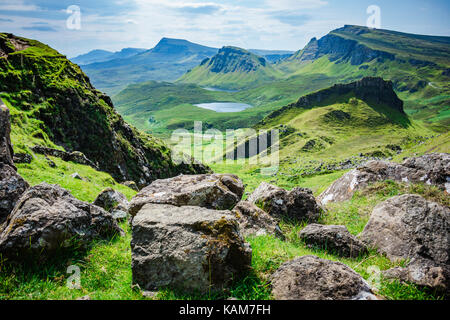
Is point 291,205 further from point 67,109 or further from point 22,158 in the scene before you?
point 67,109

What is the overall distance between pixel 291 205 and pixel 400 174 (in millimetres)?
10163

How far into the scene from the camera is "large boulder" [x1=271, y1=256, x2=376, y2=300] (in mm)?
6244

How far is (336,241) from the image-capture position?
9672mm

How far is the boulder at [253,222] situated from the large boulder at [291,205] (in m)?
2.23

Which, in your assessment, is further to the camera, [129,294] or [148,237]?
[148,237]

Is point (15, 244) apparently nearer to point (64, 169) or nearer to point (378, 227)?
point (378, 227)

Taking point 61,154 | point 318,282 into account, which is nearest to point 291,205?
point 318,282

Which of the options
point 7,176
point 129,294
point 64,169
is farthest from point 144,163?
point 129,294

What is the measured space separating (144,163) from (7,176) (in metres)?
51.4

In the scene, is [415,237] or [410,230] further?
[410,230]

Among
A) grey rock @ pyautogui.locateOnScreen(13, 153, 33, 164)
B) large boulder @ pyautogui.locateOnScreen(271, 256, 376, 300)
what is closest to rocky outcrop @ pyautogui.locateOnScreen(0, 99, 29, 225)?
large boulder @ pyautogui.locateOnScreen(271, 256, 376, 300)

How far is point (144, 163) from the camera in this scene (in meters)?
59.8

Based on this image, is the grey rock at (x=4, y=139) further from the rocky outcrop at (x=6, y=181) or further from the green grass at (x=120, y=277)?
the green grass at (x=120, y=277)

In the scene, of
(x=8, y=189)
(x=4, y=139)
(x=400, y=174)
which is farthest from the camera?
(x=400, y=174)
